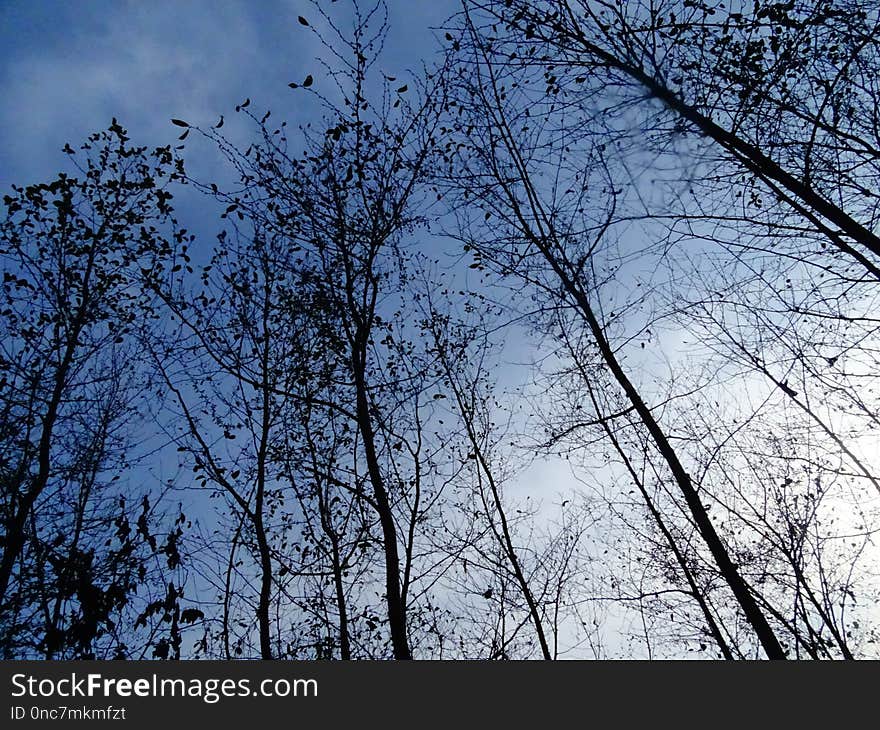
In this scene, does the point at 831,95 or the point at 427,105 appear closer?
the point at 831,95

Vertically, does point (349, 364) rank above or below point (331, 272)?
below

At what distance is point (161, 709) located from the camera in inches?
110

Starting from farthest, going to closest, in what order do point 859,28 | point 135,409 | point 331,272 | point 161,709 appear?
point 135,409
point 331,272
point 859,28
point 161,709

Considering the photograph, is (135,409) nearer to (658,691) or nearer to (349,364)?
(349,364)

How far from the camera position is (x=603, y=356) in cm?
818

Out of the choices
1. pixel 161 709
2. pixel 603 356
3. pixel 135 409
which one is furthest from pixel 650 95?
pixel 135 409

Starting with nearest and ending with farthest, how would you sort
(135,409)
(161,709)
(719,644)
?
(161,709) < (135,409) < (719,644)

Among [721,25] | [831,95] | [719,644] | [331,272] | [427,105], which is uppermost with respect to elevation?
[427,105]

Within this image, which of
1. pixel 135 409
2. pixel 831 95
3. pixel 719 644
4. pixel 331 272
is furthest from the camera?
pixel 719 644

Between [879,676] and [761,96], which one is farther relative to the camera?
[761,96]

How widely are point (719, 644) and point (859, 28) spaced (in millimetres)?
12799

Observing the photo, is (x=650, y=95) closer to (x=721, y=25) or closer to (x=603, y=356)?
(x=721, y=25)

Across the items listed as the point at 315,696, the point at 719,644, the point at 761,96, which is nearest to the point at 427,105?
the point at 761,96

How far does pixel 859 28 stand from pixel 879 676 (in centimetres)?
516
